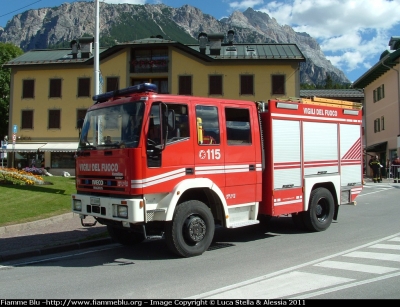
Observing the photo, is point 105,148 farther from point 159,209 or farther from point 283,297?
point 283,297

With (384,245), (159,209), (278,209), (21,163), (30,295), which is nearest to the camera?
(30,295)

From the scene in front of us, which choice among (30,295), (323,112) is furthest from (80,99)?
(30,295)

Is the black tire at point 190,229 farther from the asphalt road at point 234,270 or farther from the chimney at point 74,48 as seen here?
the chimney at point 74,48

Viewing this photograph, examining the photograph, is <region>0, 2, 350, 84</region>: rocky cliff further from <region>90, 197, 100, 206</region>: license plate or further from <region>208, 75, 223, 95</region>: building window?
<region>90, 197, 100, 206</region>: license plate

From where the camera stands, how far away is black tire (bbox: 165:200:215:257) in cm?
679

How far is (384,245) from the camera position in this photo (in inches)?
304

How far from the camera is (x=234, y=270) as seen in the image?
6.16 m

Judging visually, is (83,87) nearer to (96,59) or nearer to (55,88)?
(55,88)

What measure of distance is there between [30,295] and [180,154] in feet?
10.3

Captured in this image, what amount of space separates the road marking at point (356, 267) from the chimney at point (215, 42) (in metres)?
34.6

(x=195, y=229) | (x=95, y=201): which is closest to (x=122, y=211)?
(x=95, y=201)

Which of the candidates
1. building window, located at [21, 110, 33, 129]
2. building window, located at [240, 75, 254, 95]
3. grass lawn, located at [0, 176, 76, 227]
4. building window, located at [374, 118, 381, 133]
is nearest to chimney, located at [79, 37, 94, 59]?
building window, located at [21, 110, 33, 129]

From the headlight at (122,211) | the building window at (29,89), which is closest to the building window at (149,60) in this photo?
the building window at (29,89)

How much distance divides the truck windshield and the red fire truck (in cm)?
2
